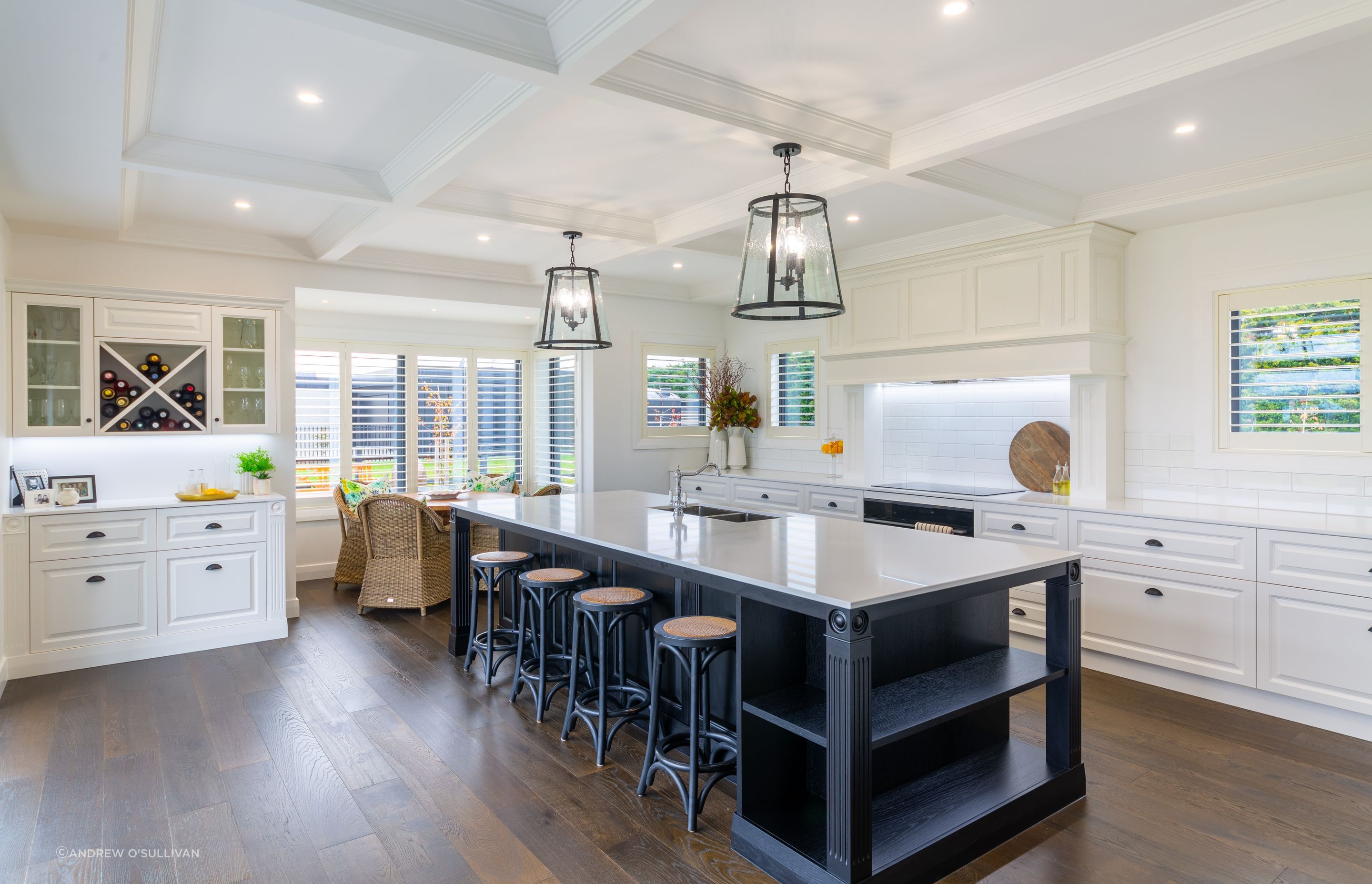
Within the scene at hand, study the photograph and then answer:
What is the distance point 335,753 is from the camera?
10.6 ft

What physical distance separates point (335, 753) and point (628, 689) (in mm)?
1263

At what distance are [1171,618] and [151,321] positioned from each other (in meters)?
6.18

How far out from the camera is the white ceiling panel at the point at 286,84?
2512 millimetres

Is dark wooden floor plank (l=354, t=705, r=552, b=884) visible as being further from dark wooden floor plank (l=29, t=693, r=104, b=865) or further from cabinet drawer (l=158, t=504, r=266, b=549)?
cabinet drawer (l=158, t=504, r=266, b=549)

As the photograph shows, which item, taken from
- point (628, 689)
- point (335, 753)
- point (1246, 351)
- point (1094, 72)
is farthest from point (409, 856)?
point (1246, 351)

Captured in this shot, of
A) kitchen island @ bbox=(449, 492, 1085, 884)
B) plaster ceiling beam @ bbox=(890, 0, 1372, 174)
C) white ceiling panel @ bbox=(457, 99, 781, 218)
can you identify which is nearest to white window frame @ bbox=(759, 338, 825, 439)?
white ceiling panel @ bbox=(457, 99, 781, 218)

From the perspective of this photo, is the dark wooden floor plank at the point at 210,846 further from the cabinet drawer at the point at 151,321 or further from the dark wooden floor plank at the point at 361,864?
the cabinet drawer at the point at 151,321

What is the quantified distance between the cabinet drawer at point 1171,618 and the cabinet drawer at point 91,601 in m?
5.24

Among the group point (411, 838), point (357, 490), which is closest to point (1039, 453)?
point (411, 838)

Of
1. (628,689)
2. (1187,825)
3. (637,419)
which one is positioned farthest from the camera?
(637,419)

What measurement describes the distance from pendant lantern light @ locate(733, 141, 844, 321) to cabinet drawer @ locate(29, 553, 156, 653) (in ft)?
13.2

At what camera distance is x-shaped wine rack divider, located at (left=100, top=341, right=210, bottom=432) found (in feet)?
15.4

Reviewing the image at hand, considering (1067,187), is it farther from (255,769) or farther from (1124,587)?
(255,769)

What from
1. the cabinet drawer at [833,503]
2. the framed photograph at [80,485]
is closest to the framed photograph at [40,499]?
the framed photograph at [80,485]
